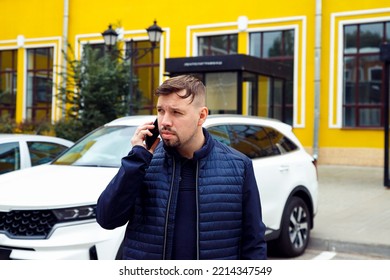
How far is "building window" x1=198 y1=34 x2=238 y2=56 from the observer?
2203cm

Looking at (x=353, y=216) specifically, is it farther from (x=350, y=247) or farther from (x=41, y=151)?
(x=41, y=151)

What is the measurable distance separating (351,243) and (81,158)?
3.91 meters

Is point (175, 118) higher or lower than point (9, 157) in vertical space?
higher

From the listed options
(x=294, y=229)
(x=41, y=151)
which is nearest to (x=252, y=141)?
(x=294, y=229)

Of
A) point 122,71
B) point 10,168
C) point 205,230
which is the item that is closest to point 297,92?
point 122,71

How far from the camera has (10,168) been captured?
25.0 ft

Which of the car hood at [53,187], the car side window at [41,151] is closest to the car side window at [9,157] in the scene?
the car side window at [41,151]

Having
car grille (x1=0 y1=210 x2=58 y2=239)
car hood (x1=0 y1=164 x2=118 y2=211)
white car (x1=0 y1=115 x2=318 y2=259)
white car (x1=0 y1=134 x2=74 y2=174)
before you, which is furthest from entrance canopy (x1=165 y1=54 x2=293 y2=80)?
car grille (x1=0 y1=210 x2=58 y2=239)

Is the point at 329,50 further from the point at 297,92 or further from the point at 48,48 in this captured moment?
the point at 48,48

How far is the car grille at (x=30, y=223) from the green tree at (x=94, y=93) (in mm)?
10407

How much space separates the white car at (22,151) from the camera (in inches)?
299

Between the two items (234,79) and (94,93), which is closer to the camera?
(94,93)

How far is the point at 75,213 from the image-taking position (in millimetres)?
5027

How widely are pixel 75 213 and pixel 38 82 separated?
2301cm
